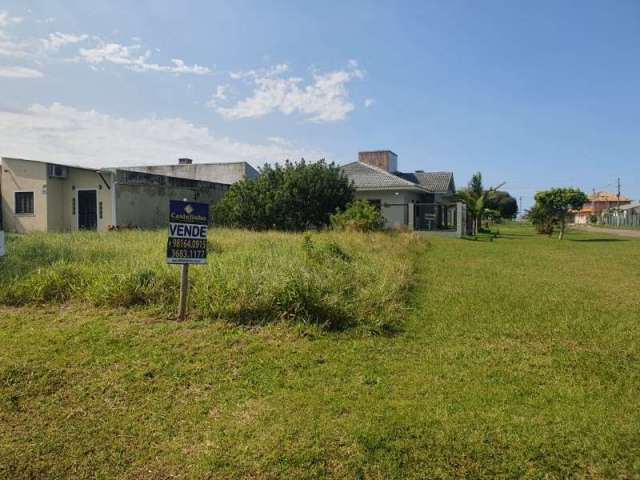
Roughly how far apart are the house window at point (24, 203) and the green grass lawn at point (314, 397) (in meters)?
16.3

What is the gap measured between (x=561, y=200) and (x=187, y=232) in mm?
24679

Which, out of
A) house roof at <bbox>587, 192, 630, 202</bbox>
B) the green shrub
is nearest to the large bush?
the green shrub

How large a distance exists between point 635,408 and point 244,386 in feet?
10.3

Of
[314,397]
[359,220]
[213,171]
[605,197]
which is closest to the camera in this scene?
[314,397]

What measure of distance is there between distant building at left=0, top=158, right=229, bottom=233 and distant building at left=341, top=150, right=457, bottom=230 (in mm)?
10199

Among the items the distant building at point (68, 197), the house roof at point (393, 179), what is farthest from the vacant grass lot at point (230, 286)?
the house roof at point (393, 179)

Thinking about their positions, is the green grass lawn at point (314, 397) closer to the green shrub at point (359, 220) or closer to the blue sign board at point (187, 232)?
the blue sign board at point (187, 232)

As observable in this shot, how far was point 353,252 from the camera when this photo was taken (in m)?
10.8

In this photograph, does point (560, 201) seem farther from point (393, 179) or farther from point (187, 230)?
point (187, 230)

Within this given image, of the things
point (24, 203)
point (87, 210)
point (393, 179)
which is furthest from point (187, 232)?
point (393, 179)

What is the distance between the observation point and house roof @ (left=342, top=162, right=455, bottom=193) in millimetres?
26347

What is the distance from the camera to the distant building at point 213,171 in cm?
3059

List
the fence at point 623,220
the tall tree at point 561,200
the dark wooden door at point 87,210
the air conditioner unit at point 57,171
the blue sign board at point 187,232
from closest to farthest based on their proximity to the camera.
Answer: the blue sign board at point 187,232, the air conditioner unit at point 57,171, the dark wooden door at point 87,210, the tall tree at point 561,200, the fence at point 623,220

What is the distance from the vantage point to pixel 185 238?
5.71 metres
